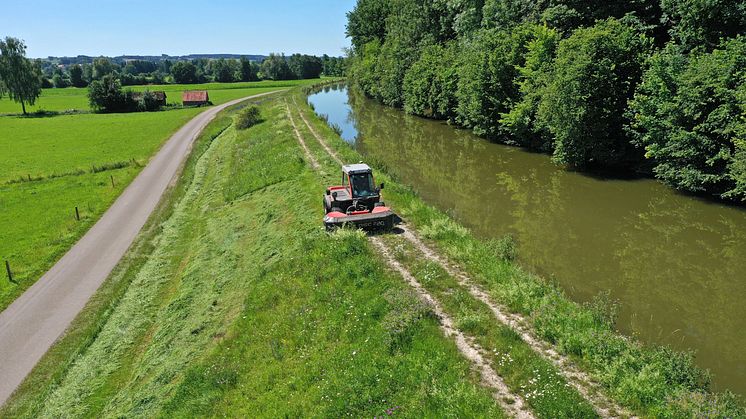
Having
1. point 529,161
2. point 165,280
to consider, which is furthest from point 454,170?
point 165,280

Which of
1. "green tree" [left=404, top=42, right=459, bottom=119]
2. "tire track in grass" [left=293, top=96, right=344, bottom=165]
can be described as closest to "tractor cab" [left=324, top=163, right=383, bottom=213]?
"tire track in grass" [left=293, top=96, right=344, bottom=165]

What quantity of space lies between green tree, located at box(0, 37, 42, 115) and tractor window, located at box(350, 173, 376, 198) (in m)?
118

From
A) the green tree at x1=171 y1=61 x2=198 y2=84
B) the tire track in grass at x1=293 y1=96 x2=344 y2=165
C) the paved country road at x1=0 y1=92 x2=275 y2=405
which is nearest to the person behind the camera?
the paved country road at x1=0 y1=92 x2=275 y2=405

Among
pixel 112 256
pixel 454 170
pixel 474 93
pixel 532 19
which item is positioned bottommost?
pixel 112 256

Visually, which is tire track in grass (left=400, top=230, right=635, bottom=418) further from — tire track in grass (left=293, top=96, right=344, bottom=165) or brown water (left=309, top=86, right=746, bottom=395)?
tire track in grass (left=293, top=96, right=344, bottom=165)

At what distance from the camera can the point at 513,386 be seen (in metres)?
11.3

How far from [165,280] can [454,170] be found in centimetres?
2580

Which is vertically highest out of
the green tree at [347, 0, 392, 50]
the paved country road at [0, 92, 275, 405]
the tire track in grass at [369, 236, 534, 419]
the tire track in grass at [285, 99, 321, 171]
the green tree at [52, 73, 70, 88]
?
the green tree at [347, 0, 392, 50]

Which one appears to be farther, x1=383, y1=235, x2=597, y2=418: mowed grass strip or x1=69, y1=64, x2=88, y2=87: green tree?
x1=69, y1=64, x2=88, y2=87: green tree

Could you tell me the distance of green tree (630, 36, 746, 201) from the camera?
27.4 metres

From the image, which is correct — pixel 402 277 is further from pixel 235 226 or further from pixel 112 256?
pixel 112 256

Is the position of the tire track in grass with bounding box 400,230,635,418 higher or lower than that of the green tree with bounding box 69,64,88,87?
lower

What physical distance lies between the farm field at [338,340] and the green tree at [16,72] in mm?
109665

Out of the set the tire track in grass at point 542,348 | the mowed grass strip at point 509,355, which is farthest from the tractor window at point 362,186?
the mowed grass strip at point 509,355
